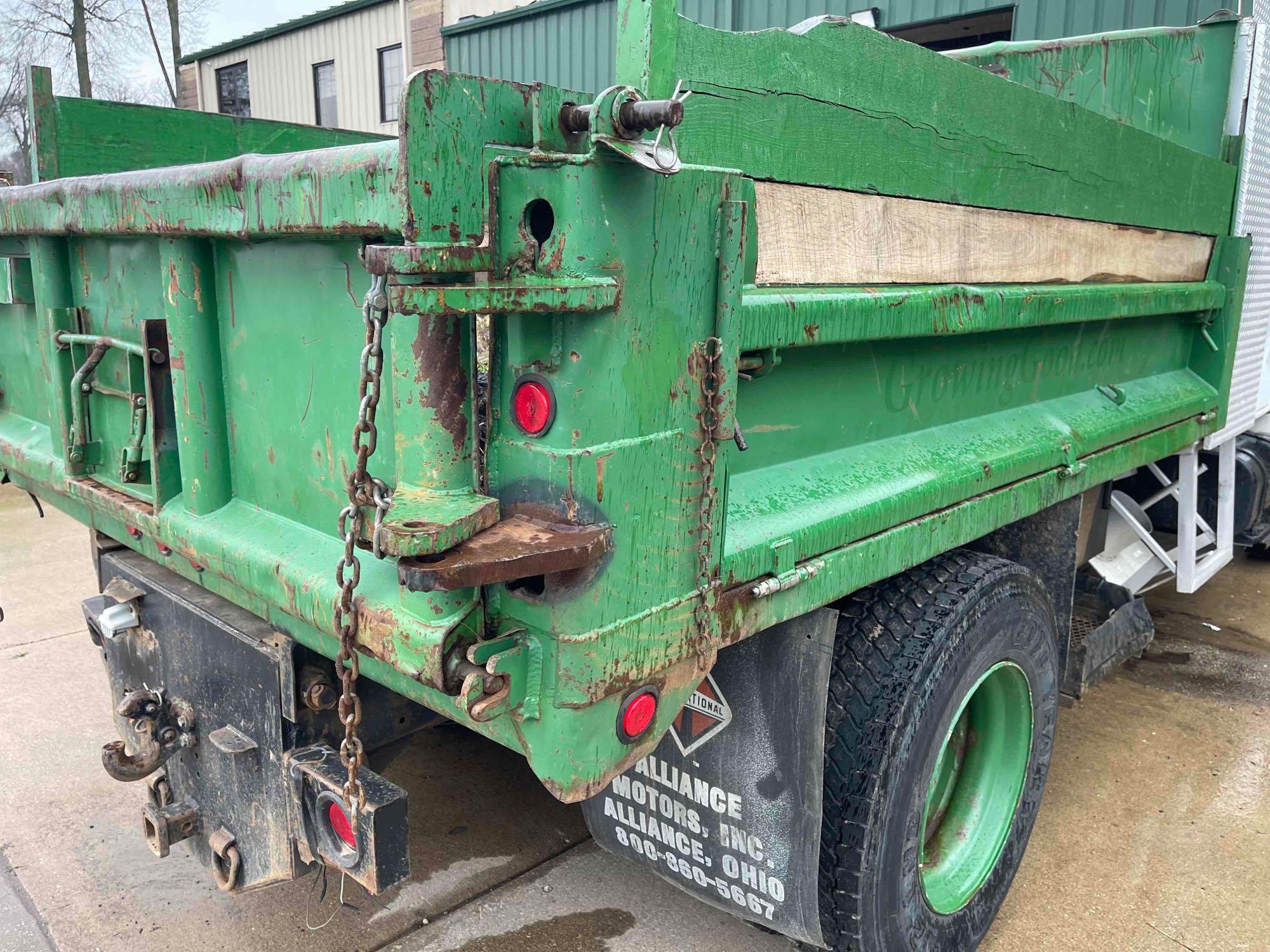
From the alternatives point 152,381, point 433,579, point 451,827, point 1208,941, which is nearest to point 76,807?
point 451,827

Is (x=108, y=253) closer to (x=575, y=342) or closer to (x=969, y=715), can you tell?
(x=575, y=342)

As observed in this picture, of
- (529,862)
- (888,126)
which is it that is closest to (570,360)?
(888,126)

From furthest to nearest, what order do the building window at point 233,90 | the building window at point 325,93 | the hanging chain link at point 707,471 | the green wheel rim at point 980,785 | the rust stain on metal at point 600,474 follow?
the building window at point 233,90 → the building window at point 325,93 → the green wheel rim at point 980,785 → the hanging chain link at point 707,471 → the rust stain on metal at point 600,474

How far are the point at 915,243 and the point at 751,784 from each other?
3.97 feet

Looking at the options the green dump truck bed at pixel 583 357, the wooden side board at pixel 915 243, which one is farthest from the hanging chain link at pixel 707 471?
the wooden side board at pixel 915 243

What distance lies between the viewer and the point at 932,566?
2.31 m

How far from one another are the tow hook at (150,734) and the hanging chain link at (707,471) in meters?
1.30

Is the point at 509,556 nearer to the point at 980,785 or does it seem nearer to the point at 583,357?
the point at 583,357

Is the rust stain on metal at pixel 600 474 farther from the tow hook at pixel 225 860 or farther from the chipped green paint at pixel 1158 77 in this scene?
the chipped green paint at pixel 1158 77

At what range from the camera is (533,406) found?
145 centimetres

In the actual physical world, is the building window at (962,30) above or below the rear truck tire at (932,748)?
above

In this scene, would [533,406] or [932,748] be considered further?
[932,748]

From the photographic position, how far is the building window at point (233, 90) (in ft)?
63.5

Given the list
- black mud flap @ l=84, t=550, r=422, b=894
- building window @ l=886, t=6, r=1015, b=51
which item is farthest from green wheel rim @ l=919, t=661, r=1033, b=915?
building window @ l=886, t=6, r=1015, b=51
